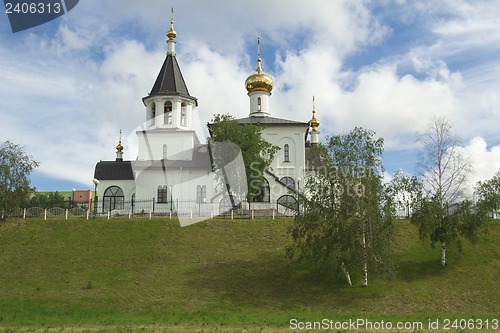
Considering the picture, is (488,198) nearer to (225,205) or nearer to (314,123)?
(225,205)

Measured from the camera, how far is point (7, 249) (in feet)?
82.8

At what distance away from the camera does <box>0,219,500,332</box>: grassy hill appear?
17.3 metres

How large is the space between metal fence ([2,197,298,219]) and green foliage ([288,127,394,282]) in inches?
194

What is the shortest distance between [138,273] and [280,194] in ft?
59.2

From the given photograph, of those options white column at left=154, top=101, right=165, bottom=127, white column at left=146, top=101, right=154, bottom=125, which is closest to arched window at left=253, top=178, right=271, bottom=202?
white column at left=154, top=101, right=165, bottom=127

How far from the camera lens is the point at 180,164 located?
39.1 metres

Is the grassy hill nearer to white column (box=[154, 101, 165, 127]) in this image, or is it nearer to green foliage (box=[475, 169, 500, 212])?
green foliage (box=[475, 169, 500, 212])

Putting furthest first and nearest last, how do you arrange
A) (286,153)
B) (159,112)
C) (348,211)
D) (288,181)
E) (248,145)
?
1. (286,153)
2. (288,181)
3. (159,112)
4. (248,145)
5. (348,211)

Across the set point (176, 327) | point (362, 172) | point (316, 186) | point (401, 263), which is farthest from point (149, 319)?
point (401, 263)

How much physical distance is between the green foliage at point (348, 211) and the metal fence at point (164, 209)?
4.92 meters

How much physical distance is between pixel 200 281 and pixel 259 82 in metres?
27.1

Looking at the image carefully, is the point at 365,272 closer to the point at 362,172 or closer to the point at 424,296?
the point at 424,296

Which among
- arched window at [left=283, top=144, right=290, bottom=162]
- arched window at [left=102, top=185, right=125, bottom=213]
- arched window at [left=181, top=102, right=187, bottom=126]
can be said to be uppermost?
Result: arched window at [left=181, top=102, right=187, bottom=126]

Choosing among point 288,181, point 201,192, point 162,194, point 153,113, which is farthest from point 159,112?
point 288,181
